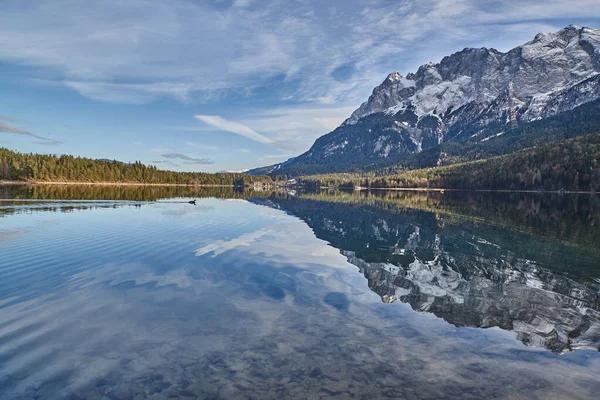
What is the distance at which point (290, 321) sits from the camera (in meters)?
18.1

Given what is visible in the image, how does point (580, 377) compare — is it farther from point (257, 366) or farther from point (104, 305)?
point (104, 305)

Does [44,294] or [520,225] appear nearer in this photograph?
[44,294]

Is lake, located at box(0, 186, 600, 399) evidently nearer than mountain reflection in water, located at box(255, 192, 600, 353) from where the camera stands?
Yes

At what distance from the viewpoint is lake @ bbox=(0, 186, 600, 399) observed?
12.3 m

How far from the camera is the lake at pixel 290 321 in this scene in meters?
12.3

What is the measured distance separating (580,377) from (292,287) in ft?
52.9

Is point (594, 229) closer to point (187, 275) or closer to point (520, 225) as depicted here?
point (520, 225)

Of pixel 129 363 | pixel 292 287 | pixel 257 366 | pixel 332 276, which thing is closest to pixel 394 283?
pixel 332 276

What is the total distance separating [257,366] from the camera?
43.7 ft

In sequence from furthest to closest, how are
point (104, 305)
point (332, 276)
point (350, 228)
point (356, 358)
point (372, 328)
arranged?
point (350, 228), point (332, 276), point (104, 305), point (372, 328), point (356, 358)

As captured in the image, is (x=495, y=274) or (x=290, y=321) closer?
(x=290, y=321)

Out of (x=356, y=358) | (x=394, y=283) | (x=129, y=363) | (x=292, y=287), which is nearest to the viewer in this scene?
(x=129, y=363)

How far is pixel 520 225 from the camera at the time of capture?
61344 millimetres

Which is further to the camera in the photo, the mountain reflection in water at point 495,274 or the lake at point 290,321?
the mountain reflection in water at point 495,274
